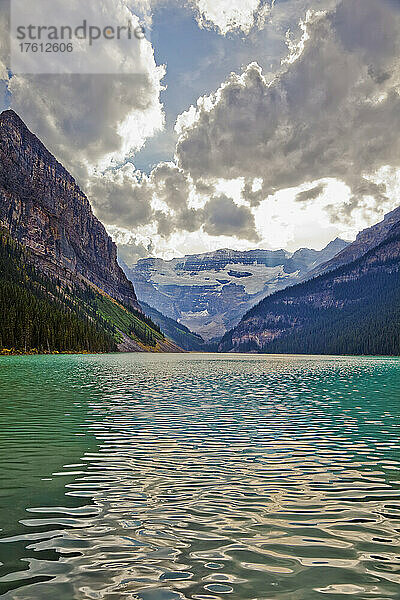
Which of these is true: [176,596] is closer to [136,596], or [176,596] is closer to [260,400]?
[136,596]

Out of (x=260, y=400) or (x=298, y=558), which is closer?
(x=298, y=558)

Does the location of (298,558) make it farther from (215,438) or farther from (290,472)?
(215,438)

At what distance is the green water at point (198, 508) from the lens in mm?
10086

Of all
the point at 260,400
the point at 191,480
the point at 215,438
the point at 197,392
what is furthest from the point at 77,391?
the point at 191,480

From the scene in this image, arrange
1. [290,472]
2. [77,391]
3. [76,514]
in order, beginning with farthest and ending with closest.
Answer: [77,391] → [290,472] → [76,514]

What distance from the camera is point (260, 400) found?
1873 inches

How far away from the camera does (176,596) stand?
9.30 meters

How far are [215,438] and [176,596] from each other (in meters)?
18.4

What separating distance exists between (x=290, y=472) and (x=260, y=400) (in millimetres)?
27560

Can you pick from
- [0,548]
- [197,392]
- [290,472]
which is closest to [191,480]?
[290,472]

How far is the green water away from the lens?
397 inches

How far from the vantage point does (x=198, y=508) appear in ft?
49.7

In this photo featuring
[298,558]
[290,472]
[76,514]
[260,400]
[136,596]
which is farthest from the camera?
[260,400]

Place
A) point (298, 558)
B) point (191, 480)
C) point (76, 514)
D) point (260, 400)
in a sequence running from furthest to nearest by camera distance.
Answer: point (260, 400), point (191, 480), point (76, 514), point (298, 558)
